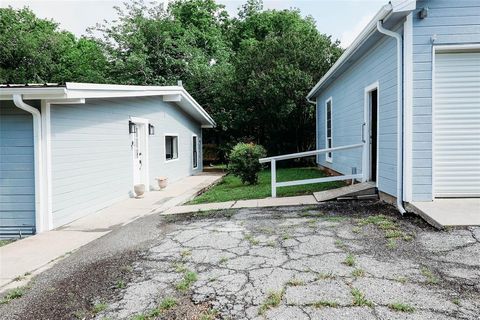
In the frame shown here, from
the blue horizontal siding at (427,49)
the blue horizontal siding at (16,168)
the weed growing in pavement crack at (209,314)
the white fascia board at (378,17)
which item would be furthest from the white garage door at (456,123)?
the blue horizontal siding at (16,168)

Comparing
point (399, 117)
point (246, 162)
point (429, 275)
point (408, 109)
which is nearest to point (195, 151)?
point (246, 162)

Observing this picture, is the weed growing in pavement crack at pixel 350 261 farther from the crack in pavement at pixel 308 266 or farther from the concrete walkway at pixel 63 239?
the concrete walkway at pixel 63 239

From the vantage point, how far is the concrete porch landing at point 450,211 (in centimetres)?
446

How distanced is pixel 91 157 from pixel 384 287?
654 centimetres

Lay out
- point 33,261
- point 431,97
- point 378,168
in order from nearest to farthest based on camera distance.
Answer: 1. point 33,261
2. point 431,97
3. point 378,168

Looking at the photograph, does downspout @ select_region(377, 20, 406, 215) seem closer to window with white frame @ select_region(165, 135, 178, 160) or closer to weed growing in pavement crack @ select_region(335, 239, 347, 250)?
weed growing in pavement crack @ select_region(335, 239, 347, 250)

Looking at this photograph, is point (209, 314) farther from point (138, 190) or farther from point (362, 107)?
point (138, 190)

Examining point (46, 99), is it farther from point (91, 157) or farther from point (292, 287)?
point (292, 287)

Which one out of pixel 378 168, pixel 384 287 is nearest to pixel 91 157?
pixel 378 168

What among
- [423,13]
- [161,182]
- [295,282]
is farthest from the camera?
[161,182]

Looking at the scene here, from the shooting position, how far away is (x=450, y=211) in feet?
16.0

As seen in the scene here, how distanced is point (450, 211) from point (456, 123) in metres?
1.49

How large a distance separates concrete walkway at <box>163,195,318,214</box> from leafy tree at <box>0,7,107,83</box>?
58.9 ft

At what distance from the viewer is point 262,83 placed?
15.9m
